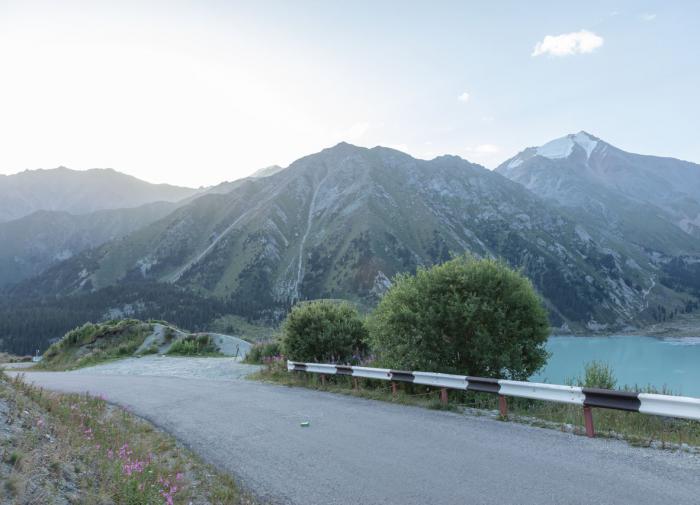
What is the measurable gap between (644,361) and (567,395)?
168 m

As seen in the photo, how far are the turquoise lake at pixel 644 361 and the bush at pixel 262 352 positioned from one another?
76.3 metres

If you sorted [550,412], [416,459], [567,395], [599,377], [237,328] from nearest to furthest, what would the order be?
[416,459]
[567,395]
[550,412]
[599,377]
[237,328]

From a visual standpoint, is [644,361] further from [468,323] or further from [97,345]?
[468,323]

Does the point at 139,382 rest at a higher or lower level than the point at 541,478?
lower

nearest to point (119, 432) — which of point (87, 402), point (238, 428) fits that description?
point (238, 428)

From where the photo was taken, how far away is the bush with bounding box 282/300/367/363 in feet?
59.5

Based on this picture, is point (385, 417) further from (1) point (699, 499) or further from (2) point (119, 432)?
(1) point (699, 499)

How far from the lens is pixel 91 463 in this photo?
6301 millimetres

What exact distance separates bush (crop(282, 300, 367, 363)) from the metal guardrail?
3634mm

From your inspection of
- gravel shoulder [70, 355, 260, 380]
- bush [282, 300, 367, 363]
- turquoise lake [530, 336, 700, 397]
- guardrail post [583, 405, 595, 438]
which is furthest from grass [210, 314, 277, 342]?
guardrail post [583, 405, 595, 438]

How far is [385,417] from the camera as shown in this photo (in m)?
10.5

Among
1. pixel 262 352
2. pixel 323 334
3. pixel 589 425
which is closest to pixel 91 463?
pixel 589 425

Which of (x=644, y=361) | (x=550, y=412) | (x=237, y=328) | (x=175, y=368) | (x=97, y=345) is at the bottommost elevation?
(x=644, y=361)

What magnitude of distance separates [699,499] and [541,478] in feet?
5.56
